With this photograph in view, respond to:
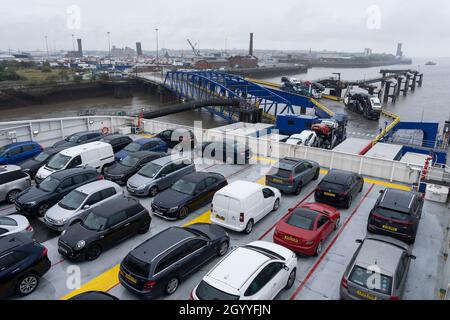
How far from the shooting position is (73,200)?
36.5 feet

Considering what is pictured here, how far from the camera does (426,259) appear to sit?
32.4 ft

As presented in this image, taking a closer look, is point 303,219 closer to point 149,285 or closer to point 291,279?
point 291,279

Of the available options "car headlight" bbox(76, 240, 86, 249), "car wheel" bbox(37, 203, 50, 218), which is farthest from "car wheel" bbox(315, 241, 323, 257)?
"car wheel" bbox(37, 203, 50, 218)

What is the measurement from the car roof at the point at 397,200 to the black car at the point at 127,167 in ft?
33.6

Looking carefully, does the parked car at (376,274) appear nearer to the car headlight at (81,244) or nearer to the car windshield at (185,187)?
the car windshield at (185,187)

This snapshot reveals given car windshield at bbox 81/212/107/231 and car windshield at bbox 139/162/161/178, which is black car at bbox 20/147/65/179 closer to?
car windshield at bbox 139/162/161/178

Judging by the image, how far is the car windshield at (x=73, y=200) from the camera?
1095 centimetres

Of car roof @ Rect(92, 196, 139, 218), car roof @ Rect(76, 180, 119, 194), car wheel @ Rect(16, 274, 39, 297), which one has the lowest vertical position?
car wheel @ Rect(16, 274, 39, 297)

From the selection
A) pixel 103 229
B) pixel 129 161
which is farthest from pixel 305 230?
pixel 129 161

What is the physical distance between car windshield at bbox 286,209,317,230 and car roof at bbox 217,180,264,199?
170 centimetres

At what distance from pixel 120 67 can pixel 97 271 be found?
123659mm

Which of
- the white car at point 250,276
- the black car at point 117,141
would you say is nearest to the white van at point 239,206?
the white car at point 250,276

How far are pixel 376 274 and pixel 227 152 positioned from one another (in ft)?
37.9

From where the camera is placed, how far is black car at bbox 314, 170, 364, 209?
12422mm
